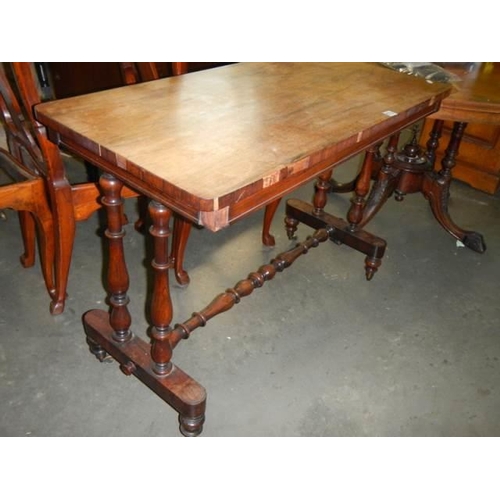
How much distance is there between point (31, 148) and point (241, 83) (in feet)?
2.49

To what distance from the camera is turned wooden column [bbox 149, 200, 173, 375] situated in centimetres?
110

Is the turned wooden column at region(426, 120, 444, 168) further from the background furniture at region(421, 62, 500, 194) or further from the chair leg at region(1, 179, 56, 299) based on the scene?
the chair leg at region(1, 179, 56, 299)

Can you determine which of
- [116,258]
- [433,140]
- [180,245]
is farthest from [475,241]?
[116,258]

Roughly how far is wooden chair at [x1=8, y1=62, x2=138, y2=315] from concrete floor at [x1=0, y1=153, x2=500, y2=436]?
22 centimetres

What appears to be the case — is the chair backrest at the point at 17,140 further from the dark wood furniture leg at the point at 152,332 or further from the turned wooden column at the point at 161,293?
the turned wooden column at the point at 161,293

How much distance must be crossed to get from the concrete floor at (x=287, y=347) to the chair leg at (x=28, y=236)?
0.17 ft

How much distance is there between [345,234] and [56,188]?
126cm

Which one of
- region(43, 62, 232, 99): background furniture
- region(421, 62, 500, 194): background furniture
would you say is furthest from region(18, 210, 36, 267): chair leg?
region(421, 62, 500, 194): background furniture

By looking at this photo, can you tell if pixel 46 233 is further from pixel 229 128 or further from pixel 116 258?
pixel 229 128

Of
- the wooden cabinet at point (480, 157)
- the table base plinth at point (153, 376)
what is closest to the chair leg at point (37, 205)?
the table base plinth at point (153, 376)

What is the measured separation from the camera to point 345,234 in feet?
7.05

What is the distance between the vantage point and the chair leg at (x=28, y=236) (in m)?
1.91

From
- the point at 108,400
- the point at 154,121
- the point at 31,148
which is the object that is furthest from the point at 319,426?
the point at 31,148

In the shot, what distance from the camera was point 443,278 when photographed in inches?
86.2
